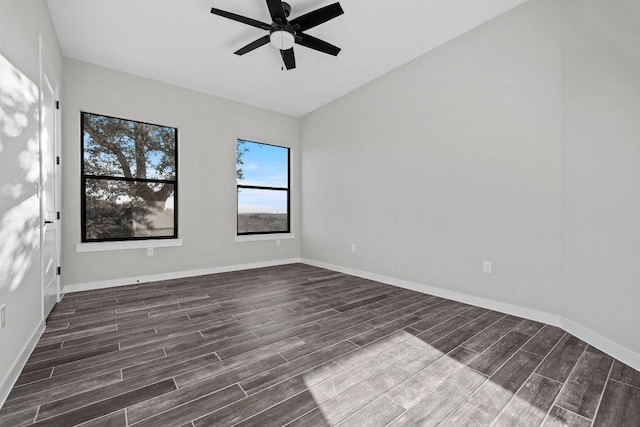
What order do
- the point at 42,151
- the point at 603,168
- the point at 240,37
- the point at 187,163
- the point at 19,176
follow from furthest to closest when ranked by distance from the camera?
the point at 187,163, the point at 240,37, the point at 42,151, the point at 603,168, the point at 19,176

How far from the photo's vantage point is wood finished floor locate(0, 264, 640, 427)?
1.43m

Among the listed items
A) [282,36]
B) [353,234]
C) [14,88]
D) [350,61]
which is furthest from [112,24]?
[353,234]

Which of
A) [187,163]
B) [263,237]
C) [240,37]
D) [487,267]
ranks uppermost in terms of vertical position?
[240,37]

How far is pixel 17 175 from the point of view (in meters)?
1.89

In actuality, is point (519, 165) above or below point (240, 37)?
below

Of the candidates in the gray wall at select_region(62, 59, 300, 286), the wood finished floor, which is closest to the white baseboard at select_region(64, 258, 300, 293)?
the gray wall at select_region(62, 59, 300, 286)

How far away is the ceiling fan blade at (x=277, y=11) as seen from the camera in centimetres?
236

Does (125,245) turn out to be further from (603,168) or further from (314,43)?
(603,168)

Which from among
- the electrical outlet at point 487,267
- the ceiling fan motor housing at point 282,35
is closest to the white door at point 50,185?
the ceiling fan motor housing at point 282,35

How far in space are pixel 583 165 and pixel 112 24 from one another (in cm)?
446

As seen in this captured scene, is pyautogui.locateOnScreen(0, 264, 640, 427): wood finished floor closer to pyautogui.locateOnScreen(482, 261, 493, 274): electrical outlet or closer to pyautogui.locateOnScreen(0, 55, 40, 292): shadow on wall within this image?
pyautogui.locateOnScreen(482, 261, 493, 274): electrical outlet

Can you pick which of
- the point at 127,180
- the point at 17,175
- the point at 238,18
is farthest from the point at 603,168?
the point at 127,180

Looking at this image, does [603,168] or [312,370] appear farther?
[603,168]

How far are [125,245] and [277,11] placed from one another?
3393mm
